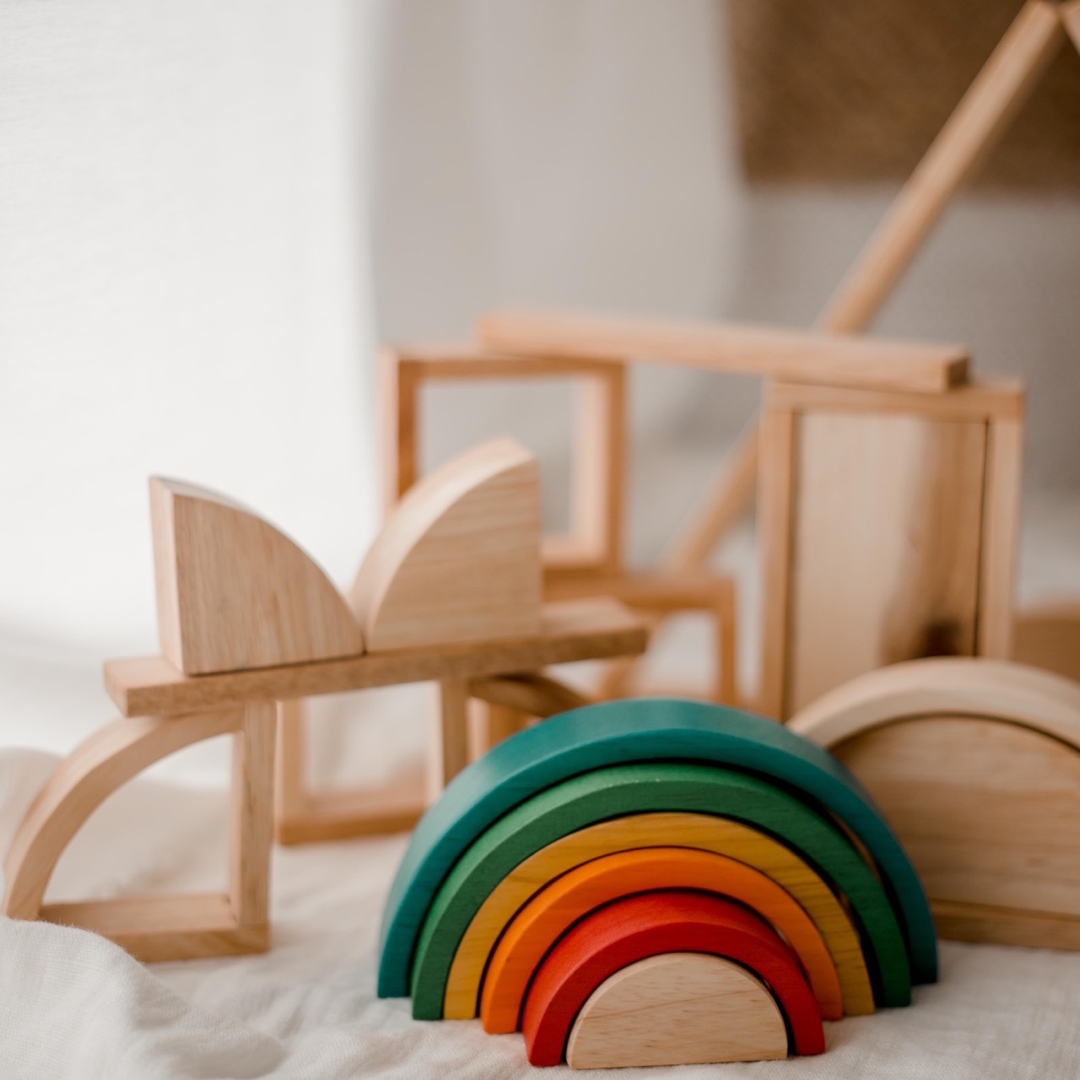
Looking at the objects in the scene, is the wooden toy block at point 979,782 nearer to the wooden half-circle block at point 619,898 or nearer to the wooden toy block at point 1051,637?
the wooden half-circle block at point 619,898

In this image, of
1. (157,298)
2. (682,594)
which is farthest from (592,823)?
(157,298)

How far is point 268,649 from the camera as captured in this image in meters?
0.68

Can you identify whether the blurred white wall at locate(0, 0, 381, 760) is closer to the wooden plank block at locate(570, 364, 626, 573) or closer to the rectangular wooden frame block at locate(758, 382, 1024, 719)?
the wooden plank block at locate(570, 364, 626, 573)

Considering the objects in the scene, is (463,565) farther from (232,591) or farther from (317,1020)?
(317,1020)

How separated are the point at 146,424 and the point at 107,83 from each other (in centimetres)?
23

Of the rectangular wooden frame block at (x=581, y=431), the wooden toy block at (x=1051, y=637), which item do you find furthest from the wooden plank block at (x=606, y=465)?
the wooden toy block at (x=1051, y=637)

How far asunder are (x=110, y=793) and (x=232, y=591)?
0.13 m

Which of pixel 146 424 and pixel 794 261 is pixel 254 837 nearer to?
pixel 146 424

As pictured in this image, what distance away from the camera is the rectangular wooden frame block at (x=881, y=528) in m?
0.80

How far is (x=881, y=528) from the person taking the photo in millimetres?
831

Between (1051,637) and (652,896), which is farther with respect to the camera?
(1051,637)

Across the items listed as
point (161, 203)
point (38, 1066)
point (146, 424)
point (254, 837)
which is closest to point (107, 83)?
point (161, 203)

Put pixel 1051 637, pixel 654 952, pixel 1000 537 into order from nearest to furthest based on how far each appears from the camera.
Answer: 1. pixel 654 952
2. pixel 1000 537
3. pixel 1051 637

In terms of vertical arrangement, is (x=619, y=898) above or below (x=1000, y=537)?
below
